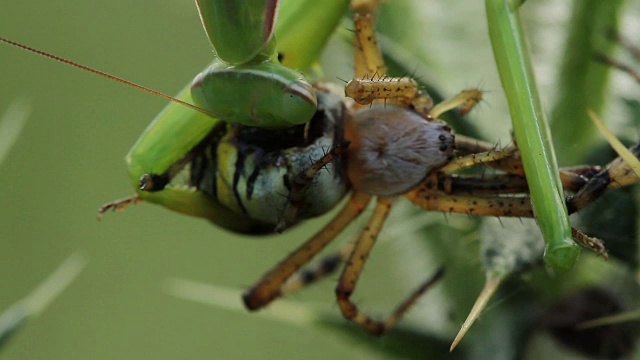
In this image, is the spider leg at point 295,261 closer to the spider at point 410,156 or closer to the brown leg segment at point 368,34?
the spider at point 410,156

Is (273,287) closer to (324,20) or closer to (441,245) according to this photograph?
(441,245)

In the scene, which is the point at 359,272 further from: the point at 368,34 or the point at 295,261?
the point at 368,34

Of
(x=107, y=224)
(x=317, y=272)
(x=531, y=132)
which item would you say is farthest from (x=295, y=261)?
(x=107, y=224)

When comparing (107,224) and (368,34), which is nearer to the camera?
(368,34)

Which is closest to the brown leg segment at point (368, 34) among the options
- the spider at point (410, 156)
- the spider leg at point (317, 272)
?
the spider at point (410, 156)

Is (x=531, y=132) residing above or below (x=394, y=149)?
above

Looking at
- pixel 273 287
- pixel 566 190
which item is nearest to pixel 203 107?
pixel 273 287
